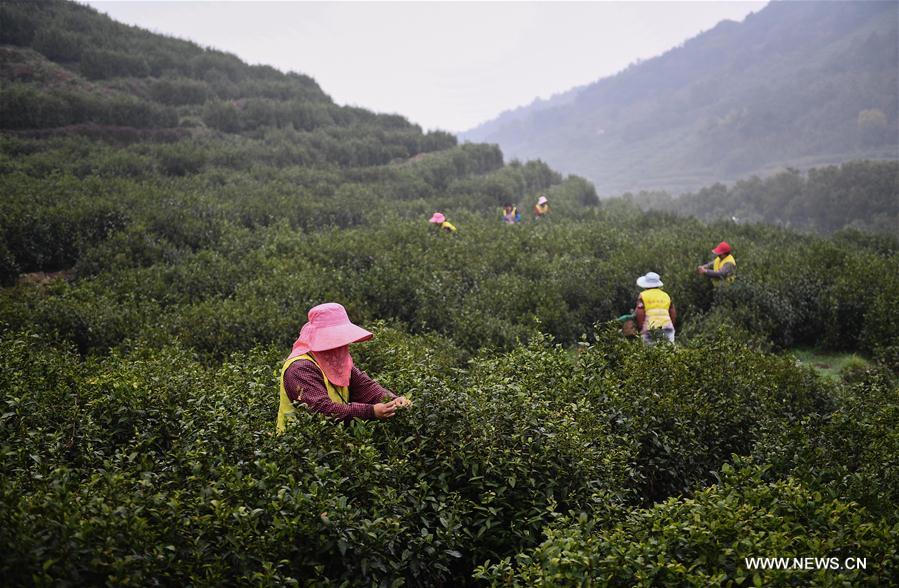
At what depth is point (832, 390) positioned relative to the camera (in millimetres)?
7008

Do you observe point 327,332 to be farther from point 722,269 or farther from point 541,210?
point 541,210

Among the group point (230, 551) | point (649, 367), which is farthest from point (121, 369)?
point (649, 367)

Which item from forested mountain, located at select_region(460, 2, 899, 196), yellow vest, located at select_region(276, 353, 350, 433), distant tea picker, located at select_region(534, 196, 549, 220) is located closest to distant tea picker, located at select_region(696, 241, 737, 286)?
yellow vest, located at select_region(276, 353, 350, 433)

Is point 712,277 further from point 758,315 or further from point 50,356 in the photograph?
point 50,356

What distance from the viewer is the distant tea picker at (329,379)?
14.1ft

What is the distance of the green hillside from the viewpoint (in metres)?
3.07

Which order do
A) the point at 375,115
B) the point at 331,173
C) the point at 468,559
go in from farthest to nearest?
the point at 375,115
the point at 331,173
the point at 468,559

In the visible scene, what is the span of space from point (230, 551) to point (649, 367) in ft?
14.5

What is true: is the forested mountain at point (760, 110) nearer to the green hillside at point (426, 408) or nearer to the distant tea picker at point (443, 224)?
the distant tea picker at point (443, 224)

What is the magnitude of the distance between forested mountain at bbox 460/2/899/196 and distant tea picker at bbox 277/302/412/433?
293ft

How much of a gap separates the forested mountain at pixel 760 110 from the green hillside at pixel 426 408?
82239 mm

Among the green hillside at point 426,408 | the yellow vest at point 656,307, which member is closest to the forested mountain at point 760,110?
the green hillside at point 426,408

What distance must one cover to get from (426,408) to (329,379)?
0.84 meters

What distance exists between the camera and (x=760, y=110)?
4486 inches
